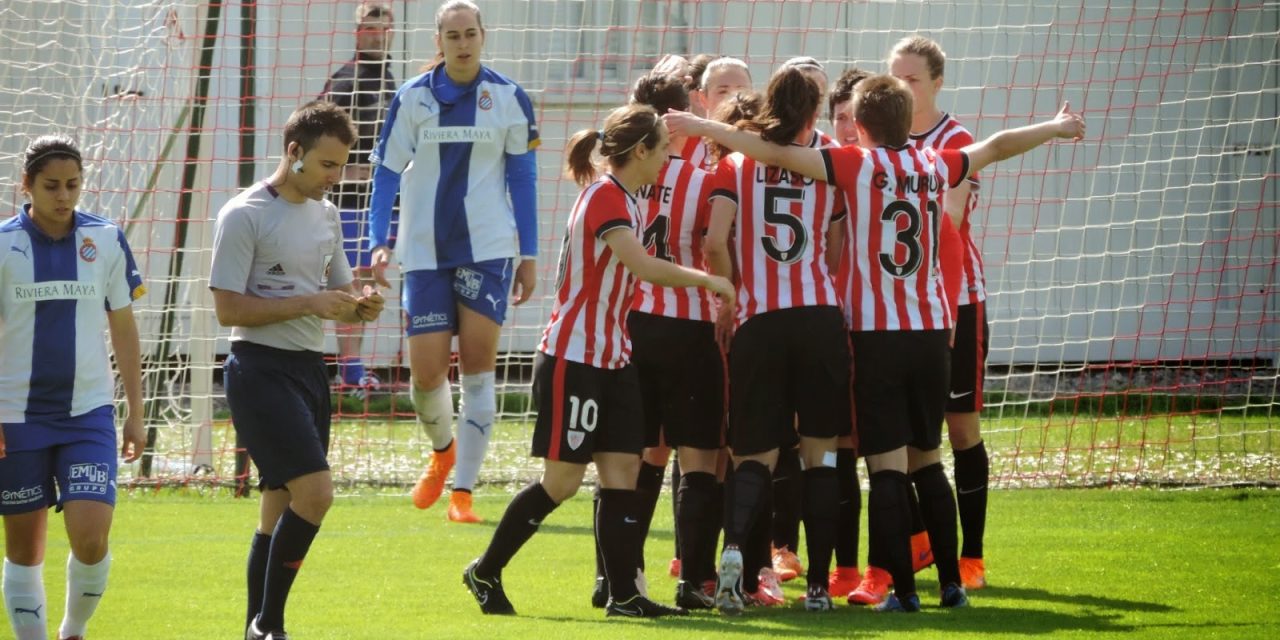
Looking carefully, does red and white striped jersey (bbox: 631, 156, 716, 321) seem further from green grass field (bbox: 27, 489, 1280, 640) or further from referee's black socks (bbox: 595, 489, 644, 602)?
green grass field (bbox: 27, 489, 1280, 640)

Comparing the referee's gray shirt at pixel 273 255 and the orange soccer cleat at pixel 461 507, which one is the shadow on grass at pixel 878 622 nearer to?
the referee's gray shirt at pixel 273 255

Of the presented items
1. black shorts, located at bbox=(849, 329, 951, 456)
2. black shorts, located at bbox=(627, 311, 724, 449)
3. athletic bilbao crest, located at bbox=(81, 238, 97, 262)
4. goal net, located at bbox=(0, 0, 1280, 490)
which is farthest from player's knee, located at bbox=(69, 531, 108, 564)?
goal net, located at bbox=(0, 0, 1280, 490)

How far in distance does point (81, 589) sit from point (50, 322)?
0.83 metres

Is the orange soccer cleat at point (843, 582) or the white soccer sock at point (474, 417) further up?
the white soccer sock at point (474, 417)

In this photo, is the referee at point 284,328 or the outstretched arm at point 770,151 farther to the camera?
the outstretched arm at point 770,151

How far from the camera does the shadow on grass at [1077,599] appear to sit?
221 inches

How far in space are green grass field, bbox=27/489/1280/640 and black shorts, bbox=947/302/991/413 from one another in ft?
2.39

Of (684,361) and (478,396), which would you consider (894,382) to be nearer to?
(684,361)

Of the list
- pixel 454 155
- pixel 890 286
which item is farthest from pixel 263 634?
pixel 454 155

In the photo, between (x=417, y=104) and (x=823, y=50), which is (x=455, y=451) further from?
(x=823, y=50)

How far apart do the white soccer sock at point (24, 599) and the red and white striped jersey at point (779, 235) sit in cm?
244

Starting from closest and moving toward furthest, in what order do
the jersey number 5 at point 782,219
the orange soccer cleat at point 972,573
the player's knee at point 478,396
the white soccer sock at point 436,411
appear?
the jersey number 5 at point 782,219
the orange soccer cleat at point 972,573
the player's knee at point 478,396
the white soccer sock at point 436,411

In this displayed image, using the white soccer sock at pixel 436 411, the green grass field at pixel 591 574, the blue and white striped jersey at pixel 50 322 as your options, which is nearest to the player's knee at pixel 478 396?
the white soccer sock at pixel 436 411

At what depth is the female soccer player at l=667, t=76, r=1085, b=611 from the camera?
5445 mm
